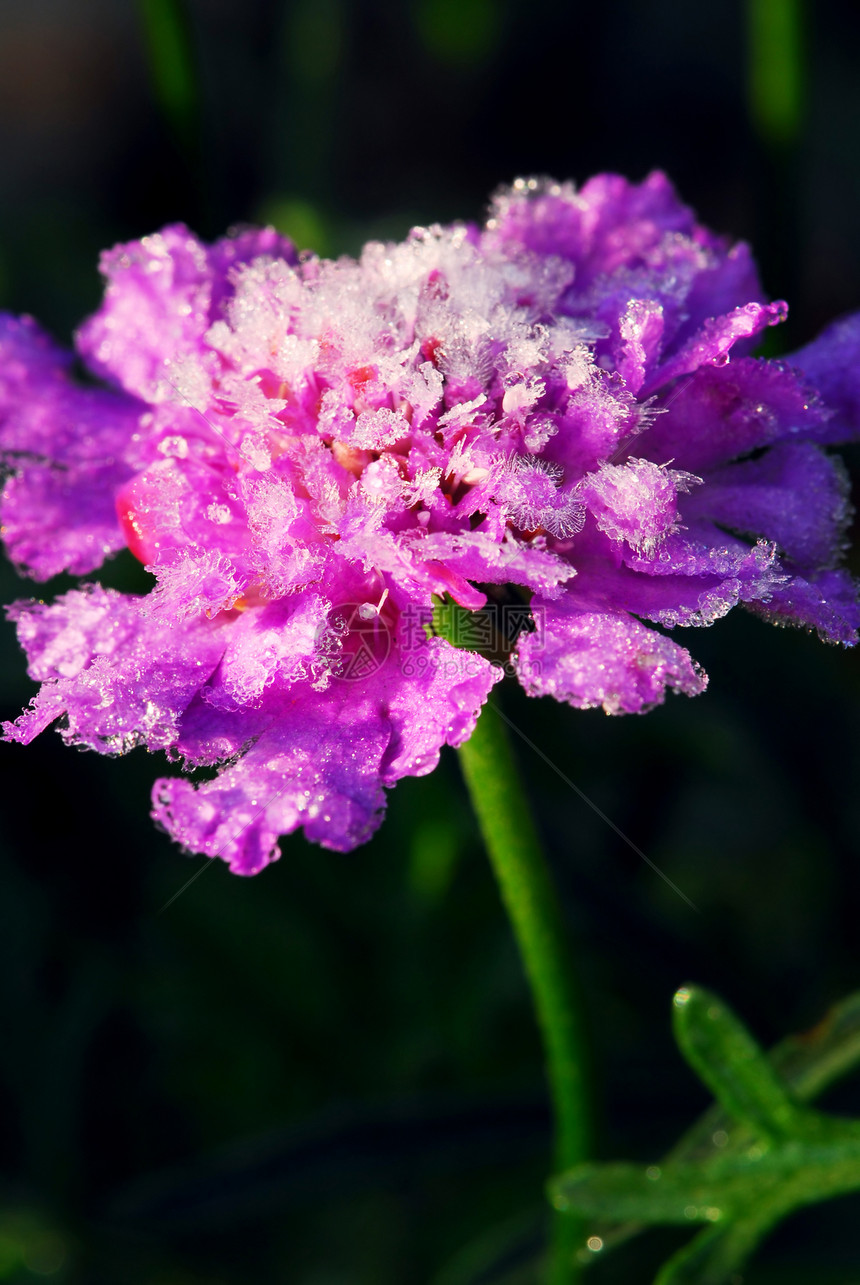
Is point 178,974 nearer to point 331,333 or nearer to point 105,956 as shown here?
point 105,956

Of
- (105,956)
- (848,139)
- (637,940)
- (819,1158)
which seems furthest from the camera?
(848,139)

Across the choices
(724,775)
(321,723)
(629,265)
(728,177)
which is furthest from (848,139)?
(321,723)

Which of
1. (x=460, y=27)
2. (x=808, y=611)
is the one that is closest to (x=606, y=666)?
(x=808, y=611)

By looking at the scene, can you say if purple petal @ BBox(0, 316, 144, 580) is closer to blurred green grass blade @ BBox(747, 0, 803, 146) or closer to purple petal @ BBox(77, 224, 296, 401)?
purple petal @ BBox(77, 224, 296, 401)

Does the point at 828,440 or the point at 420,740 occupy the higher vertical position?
the point at 828,440

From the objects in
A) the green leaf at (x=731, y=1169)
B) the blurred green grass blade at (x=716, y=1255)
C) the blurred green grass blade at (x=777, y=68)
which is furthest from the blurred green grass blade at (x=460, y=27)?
the blurred green grass blade at (x=716, y=1255)

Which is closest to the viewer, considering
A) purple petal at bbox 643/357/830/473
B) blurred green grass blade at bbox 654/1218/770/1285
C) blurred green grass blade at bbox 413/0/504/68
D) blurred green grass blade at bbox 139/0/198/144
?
purple petal at bbox 643/357/830/473

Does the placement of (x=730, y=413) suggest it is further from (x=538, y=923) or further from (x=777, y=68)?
(x=777, y=68)

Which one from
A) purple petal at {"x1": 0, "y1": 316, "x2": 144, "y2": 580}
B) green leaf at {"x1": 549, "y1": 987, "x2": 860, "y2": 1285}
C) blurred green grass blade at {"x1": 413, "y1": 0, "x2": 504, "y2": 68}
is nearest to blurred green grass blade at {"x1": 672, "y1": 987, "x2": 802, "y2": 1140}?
green leaf at {"x1": 549, "y1": 987, "x2": 860, "y2": 1285}
